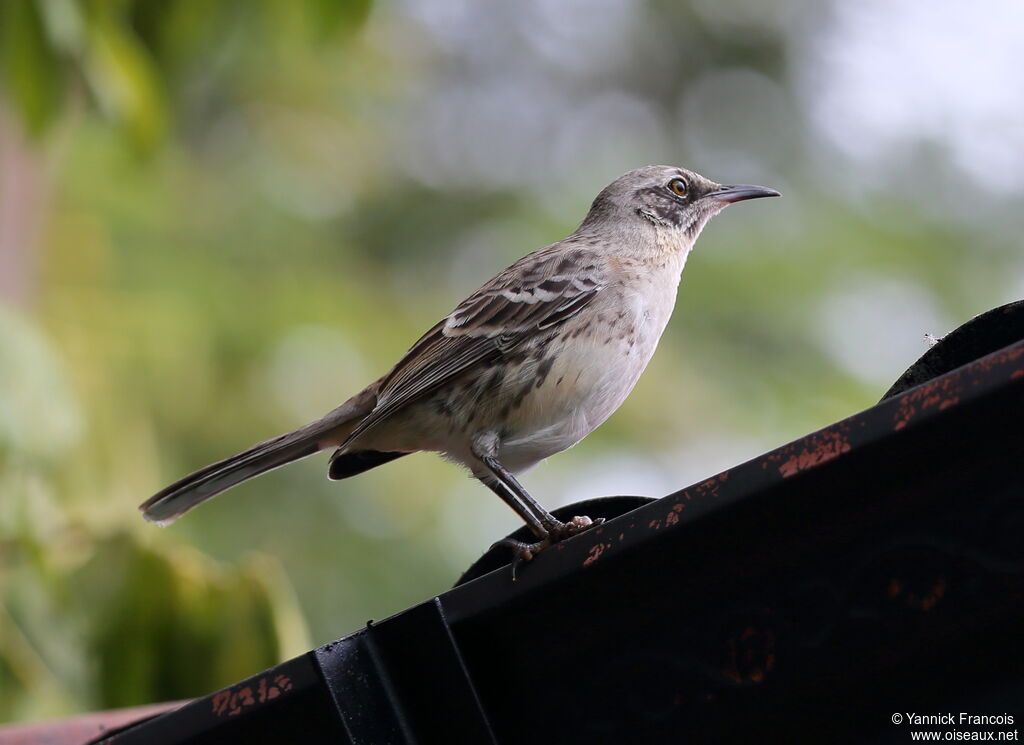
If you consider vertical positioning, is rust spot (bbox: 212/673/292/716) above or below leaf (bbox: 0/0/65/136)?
below

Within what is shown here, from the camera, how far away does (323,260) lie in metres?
9.83

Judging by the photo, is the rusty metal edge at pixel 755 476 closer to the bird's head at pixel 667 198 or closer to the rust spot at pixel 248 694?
the rust spot at pixel 248 694

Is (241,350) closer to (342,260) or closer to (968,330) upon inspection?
(342,260)

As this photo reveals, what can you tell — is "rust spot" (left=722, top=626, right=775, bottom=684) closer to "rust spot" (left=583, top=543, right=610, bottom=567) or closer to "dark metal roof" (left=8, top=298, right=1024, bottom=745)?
"dark metal roof" (left=8, top=298, right=1024, bottom=745)

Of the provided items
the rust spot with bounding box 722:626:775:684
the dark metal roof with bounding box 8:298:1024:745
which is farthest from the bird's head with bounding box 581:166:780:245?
the rust spot with bounding box 722:626:775:684

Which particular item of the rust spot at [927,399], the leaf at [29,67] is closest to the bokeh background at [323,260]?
the leaf at [29,67]

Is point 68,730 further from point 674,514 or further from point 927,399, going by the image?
point 927,399

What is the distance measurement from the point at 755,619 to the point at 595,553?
0.31 m

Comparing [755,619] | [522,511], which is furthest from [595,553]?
[522,511]

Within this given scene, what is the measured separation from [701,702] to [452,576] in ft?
21.0

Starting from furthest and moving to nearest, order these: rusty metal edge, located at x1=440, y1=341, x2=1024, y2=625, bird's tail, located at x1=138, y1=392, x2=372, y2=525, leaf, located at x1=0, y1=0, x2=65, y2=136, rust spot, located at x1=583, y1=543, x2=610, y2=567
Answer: bird's tail, located at x1=138, y1=392, x2=372, y2=525
leaf, located at x1=0, y1=0, x2=65, y2=136
rust spot, located at x1=583, y1=543, x2=610, y2=567
rusty metal edge, located at x1=440, y1=341, x2=1024, y2=625

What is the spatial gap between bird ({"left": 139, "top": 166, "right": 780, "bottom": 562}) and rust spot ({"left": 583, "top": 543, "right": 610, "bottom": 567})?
1.45 meters

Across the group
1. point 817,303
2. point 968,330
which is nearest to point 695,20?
point 817,303

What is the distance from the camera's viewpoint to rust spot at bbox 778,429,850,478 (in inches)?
77.2
